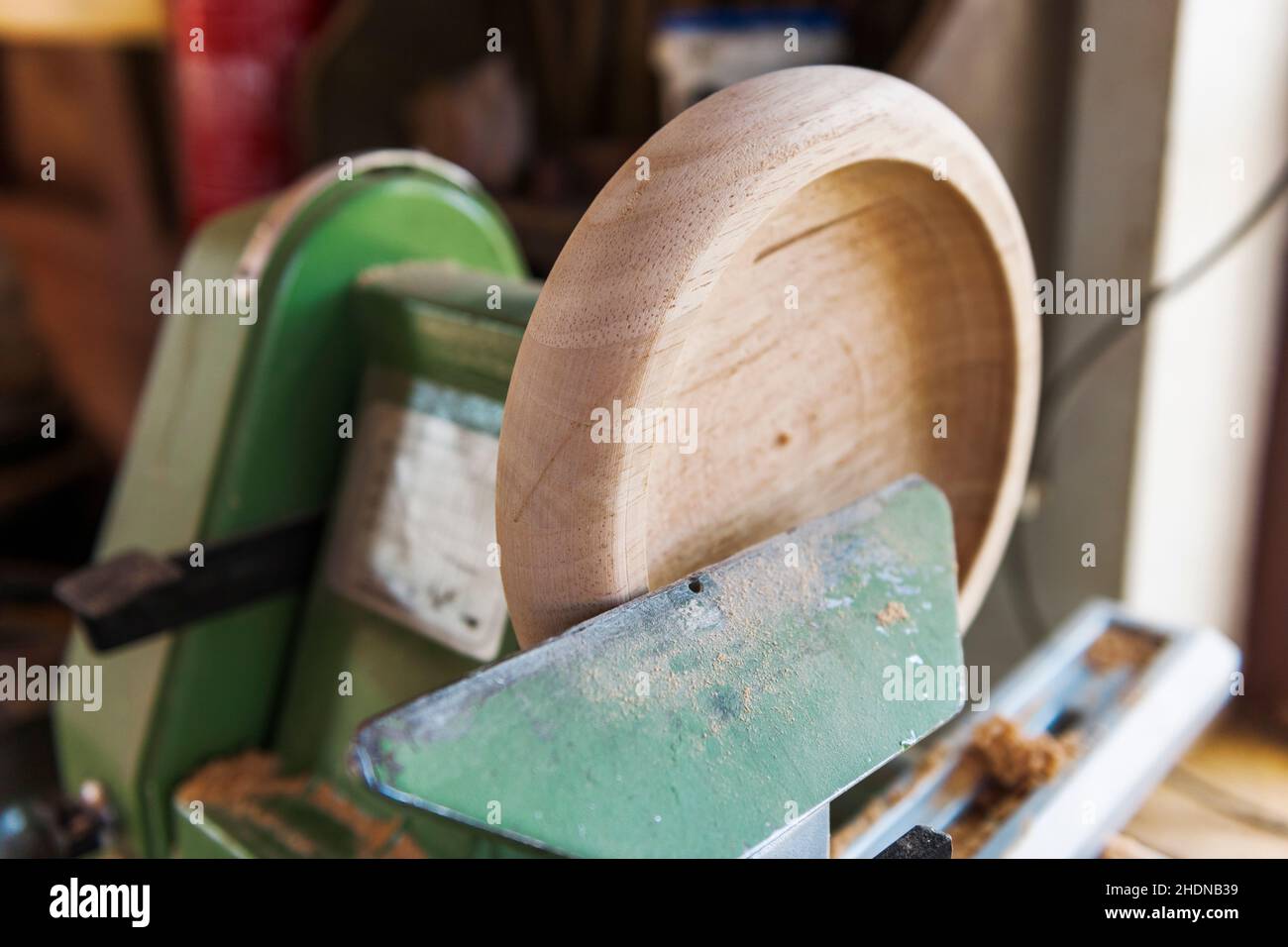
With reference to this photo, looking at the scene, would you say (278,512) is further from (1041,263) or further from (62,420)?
(62,420)

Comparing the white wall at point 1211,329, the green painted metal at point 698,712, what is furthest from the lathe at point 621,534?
the white wall at point 1211,329

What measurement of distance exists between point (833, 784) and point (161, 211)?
335 centimetres

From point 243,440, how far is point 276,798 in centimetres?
34

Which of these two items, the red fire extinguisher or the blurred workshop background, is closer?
the blurred workshop background

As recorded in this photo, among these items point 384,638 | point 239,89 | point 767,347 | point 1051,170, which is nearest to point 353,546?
point 384,638

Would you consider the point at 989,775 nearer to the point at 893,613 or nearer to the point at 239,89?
the point at 893,613

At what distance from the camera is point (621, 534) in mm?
598

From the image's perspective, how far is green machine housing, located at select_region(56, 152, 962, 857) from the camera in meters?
0.66

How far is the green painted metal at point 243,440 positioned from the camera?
1.05 m

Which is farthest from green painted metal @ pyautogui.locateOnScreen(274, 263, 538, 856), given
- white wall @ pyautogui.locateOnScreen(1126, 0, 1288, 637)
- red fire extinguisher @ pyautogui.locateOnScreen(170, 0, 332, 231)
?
red fire extinguisher @ pyautogui.locateOnScreen(170, 0, 332, 231)

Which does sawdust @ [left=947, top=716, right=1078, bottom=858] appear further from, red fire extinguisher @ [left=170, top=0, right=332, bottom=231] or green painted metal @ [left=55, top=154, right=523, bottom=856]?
red fire extinguisher @ [left=170, top=0, right=332, bottom=231]

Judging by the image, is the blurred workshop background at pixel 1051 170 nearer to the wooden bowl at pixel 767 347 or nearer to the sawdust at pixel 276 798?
the sawdust at pixel 276 798

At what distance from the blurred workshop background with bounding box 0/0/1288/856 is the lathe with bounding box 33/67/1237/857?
1.74ft
